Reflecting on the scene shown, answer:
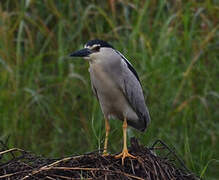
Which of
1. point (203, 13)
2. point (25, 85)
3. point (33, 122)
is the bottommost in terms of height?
point (33, 122)

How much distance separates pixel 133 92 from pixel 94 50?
1.69ft

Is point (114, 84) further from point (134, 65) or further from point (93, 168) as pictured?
point (134, 65)

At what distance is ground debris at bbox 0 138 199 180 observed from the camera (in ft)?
9.72

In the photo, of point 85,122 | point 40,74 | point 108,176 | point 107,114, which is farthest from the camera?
point 40,74

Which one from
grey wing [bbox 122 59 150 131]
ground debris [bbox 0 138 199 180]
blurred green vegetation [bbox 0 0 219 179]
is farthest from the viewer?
blurred green vegetation [bbox 0 0 219 179]

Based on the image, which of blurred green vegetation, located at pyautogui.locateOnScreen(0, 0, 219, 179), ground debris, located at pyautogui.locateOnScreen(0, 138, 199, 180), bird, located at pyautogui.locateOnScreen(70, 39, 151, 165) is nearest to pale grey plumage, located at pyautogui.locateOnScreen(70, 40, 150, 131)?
bird, located at pyautogui.locateOnScreen(70, 39, 151, 165)

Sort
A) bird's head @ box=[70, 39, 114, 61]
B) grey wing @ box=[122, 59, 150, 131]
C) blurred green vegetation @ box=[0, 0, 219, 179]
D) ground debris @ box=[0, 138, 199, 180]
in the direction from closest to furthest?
ground debris @ box=[0, 138, 199, 180]
bird's head @ box=[70, 39, 114, 61]
grey wing @ box=[122, 59, 150, 131]
blurred green vegetation @ box=[0, 0, 219, 179]

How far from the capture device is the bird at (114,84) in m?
3.79

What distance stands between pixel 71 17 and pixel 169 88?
4.29ft

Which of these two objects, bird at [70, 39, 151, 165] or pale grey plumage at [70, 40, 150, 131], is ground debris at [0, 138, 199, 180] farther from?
pale grey plumage at [70, 40, 150, 131]

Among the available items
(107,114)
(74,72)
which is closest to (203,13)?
(74,72)

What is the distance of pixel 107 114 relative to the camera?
13.5 feet

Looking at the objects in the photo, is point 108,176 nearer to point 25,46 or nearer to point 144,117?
point 144,117

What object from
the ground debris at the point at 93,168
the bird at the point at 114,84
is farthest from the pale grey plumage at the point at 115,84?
the ground debris at the point at 93,168
